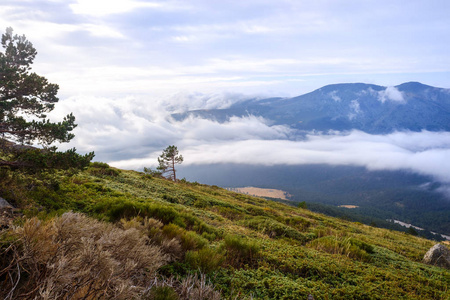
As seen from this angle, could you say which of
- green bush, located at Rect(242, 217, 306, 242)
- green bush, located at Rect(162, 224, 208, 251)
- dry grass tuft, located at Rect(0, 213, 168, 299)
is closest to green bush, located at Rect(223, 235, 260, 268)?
green bush, located at Rect(162, 224, 208, 251)

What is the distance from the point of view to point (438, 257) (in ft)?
33.7

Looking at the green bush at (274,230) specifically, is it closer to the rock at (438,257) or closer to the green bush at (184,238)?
the rock at (438,257)

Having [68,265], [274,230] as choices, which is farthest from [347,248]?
[68,265]

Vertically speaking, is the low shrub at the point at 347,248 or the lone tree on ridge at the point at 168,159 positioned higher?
the lone tree on ridge at the point at 168,159

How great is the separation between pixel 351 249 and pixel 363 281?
2899 mm

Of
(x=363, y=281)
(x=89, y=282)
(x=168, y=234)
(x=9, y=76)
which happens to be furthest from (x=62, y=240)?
(x=9, y=76)

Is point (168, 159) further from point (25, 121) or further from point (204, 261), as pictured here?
point (204, 261)

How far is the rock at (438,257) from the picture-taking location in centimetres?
1000

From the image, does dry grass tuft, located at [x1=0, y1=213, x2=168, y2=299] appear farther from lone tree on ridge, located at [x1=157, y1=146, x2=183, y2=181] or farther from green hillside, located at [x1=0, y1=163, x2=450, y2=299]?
lone tree on ridge, located at [x1=157, y1=146, x2=183, y2=181]

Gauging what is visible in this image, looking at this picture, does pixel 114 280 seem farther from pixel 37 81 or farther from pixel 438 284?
pixel 37 81

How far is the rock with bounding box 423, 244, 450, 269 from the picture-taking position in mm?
10002

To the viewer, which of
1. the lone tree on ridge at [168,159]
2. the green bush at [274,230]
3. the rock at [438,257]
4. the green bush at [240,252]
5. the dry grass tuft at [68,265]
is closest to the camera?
the dry grass tuft at [68,265]

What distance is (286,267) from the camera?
589 centimetres

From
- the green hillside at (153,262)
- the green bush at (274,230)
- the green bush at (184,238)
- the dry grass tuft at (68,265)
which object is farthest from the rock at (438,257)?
the dry grass tuft at (68,265)
